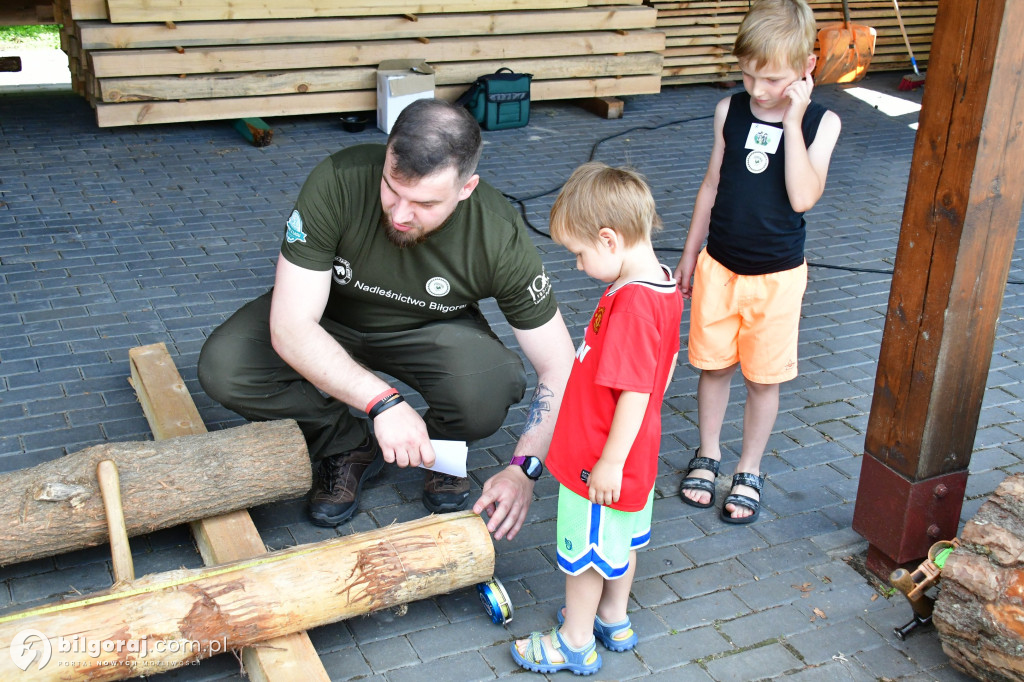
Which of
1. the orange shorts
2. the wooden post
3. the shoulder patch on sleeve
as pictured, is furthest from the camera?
the orange shorts

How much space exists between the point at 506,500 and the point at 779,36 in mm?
1579

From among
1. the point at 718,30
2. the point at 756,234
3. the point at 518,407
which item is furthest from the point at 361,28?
the point at 756,234

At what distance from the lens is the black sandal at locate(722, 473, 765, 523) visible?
3.39 metres

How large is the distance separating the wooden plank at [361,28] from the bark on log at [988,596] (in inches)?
241

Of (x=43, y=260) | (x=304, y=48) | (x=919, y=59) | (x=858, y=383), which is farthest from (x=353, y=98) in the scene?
(x=919, y=59)

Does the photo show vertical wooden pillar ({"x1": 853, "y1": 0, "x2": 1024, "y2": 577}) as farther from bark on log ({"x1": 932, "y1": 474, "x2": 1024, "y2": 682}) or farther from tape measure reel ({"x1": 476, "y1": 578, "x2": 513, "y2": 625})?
tape measure reel ({"x1": 476, "y1": 578, "x2": 513, "y2": 625})

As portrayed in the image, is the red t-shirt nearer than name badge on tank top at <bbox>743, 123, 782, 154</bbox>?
Yes

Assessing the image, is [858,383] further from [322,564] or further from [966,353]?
[322,564]

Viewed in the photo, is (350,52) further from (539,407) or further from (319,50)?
(539,407)

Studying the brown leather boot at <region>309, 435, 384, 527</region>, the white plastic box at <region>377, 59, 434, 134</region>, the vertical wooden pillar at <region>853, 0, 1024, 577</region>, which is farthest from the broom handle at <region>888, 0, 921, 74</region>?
the brown leather boot at <region>309, 435, 384, 527</region>

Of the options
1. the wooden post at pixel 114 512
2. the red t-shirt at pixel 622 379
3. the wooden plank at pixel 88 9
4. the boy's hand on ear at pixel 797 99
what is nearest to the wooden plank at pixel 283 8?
the wooden plank at pixel 88 9

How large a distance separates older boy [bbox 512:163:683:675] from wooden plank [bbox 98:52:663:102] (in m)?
5.34

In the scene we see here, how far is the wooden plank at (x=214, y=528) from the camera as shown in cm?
253

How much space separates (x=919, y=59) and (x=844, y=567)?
29.3 feet
